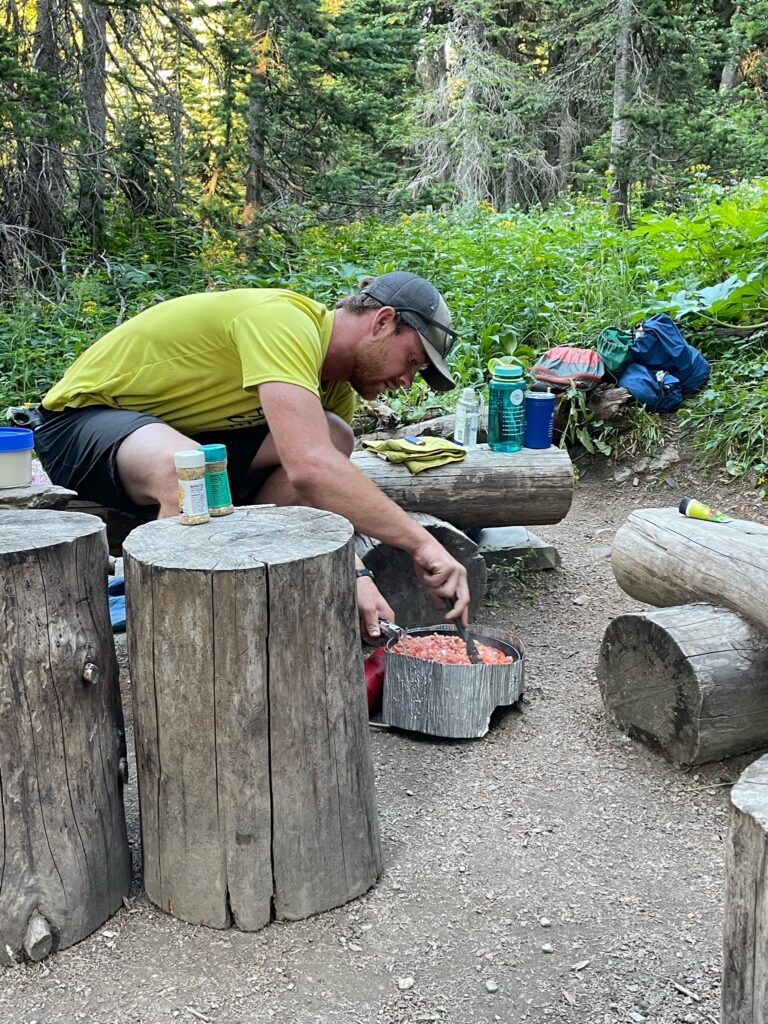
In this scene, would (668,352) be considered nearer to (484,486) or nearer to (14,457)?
(484,486)

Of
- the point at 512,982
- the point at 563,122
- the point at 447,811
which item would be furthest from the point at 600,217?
the point at 512,982

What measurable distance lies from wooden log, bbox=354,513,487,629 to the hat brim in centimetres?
73

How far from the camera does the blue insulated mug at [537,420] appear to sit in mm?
4465

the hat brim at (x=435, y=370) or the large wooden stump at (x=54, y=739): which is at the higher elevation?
the hat brim at (x=435, y=370)

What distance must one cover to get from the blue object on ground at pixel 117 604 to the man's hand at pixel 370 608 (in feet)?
3.61

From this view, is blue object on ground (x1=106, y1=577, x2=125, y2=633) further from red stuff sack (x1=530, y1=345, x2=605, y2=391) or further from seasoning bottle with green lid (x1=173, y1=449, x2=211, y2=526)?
red stuff sack (x1=530, y1=345, x2=605, y2=391)

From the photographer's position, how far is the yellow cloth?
13.9ft

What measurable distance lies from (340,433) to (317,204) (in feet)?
20.0

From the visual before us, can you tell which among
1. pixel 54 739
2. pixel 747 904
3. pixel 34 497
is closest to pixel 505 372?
pixel 34 497

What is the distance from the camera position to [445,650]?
338 centimetres

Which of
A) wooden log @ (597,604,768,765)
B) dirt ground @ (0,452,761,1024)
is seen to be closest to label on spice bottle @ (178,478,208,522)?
dirt ground @ (0,452,761,1024)

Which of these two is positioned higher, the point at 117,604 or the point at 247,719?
the point at 247,719

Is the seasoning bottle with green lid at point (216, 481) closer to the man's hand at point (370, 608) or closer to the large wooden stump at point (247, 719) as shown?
the large wooden stump at point (247, 719)

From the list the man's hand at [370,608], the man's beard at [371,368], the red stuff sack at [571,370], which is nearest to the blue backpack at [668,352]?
the red stuff sack at [571,370]
